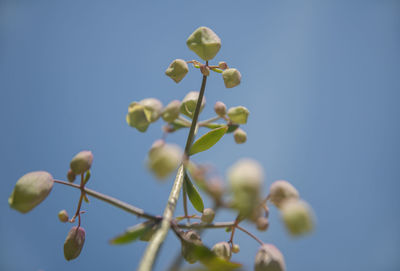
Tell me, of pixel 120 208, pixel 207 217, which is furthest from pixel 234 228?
pixel 120 208

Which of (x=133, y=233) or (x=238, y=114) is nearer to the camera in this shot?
(x=133, y=233)

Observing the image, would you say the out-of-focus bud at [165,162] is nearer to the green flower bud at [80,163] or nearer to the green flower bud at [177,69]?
the green flower bud at [80,163]

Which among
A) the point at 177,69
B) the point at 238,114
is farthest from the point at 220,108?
the point at 177,69

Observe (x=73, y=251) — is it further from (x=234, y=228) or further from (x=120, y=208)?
(x=234, y=228)

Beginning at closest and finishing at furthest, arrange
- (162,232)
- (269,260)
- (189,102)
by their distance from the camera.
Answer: (162,232)
(269,260)
(189,102)

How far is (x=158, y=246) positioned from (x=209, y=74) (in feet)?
1.81

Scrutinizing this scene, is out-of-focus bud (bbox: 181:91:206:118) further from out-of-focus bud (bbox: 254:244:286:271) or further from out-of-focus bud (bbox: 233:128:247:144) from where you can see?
out-of-focus bud (bbox: 254:244:286:271)

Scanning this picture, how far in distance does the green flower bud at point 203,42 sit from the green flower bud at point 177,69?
2.7 inches

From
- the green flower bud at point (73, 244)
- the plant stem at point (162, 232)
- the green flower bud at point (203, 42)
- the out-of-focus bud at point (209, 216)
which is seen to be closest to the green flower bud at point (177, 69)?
the green flower bud at point (203, 42)

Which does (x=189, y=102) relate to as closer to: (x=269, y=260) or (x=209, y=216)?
(x=209, y=216)

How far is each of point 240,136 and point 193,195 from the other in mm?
291

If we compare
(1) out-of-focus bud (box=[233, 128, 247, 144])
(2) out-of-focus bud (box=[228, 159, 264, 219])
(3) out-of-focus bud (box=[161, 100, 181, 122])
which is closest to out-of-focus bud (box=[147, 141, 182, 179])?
(2) out-of-focus bud (box=[228, 159, 264, 219])

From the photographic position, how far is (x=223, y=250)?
82cm

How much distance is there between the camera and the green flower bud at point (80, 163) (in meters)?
0.82
